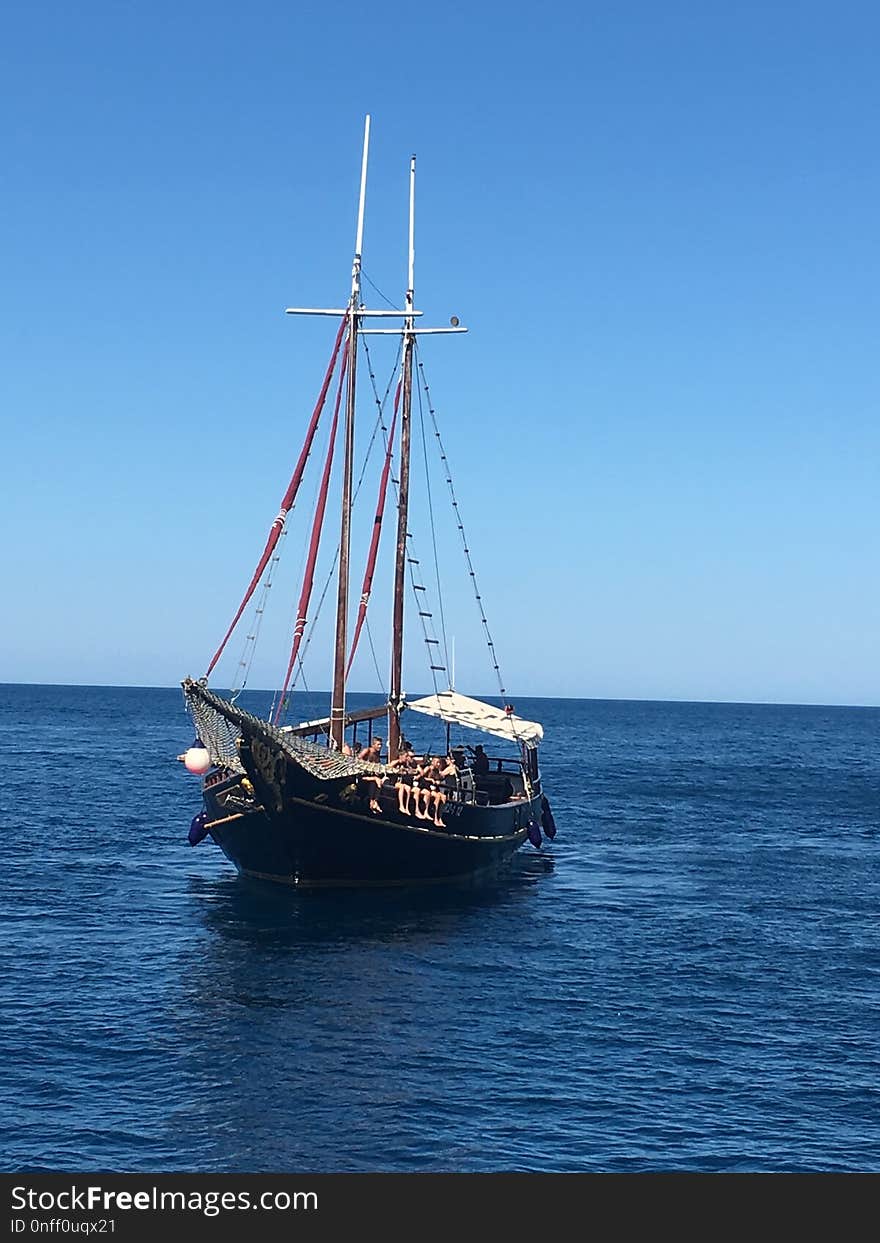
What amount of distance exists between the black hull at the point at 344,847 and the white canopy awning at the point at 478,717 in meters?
6.74

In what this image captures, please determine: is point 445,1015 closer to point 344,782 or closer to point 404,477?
point 344,782

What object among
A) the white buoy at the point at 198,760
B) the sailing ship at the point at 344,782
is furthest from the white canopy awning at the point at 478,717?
the white buoy at the point at 198,760

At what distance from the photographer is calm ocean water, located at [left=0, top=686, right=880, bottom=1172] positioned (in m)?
21.1

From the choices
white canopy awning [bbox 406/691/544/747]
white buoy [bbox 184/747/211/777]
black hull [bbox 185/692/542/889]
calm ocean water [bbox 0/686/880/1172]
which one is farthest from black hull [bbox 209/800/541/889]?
white canopy awning [bbox 406/691/544/747]

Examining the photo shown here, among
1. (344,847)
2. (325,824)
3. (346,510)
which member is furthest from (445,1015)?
(346,510)

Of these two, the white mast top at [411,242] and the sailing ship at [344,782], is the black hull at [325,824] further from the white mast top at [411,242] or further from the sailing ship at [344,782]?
the white mast top at [411,242]

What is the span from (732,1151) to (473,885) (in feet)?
78.5

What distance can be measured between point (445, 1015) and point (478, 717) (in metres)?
22.7

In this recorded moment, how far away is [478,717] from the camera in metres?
50.8

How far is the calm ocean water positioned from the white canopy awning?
222 inches

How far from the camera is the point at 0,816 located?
61.8 meters

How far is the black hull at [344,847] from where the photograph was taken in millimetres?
38594

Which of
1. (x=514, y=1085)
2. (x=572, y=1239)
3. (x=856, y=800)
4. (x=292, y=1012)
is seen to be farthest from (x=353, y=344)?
(x=856, y=800)

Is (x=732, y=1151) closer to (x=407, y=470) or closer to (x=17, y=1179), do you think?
(x=17, y=1179)
